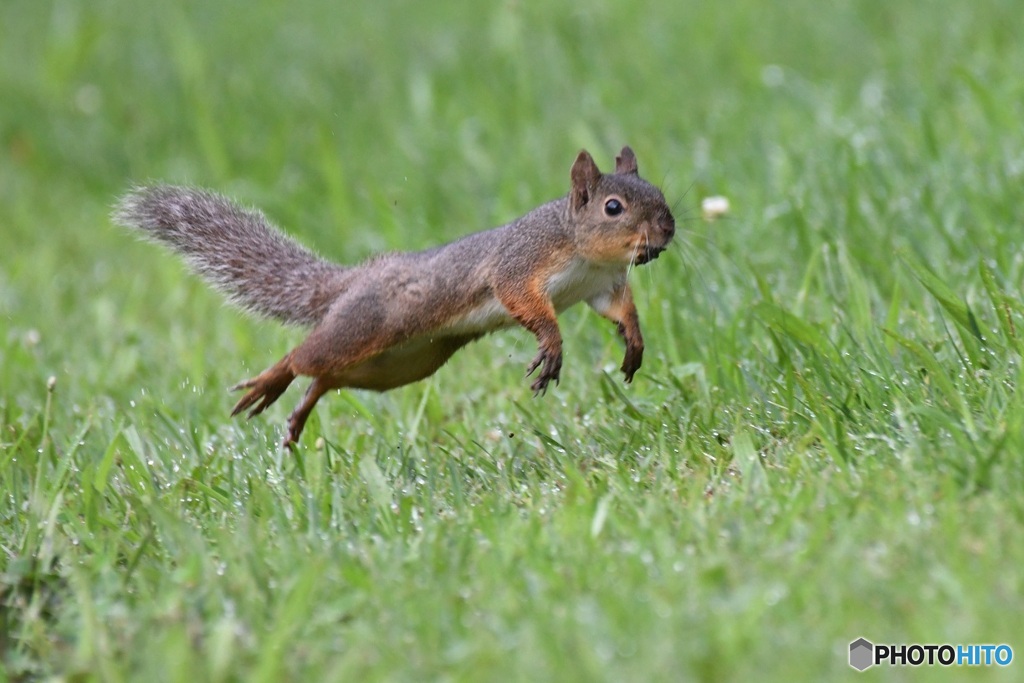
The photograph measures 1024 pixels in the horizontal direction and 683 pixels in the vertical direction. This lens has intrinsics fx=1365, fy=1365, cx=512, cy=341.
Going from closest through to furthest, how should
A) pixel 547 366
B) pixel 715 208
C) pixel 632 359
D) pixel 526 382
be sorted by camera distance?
pixel 547 366
pixel 632 359
pixel 526 382
pixel 715 208

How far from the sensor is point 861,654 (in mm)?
2361

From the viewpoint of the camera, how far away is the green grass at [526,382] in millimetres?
2594

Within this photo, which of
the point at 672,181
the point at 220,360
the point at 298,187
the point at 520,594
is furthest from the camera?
the point at 298,187

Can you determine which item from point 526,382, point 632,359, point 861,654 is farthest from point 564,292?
point 861,654

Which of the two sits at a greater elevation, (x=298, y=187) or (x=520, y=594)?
(x=298, y=187)

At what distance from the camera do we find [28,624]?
2.90m

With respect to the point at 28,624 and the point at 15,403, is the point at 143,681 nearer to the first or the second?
the point at 28,624

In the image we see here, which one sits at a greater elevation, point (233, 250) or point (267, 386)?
point (233, 250)

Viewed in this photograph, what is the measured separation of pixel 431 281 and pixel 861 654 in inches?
76.2

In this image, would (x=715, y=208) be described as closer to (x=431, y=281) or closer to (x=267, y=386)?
(x=431, y=281)

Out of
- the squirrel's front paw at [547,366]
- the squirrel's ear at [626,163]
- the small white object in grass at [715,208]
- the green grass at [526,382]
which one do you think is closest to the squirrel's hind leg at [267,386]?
the green grass at [526,382]

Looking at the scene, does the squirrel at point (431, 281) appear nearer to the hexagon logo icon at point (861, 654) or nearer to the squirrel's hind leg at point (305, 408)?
the squirrel's hind leg at point (305, 408)

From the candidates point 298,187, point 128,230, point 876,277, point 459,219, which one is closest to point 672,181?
point 459,219

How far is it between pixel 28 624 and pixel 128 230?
1869 millimetres
